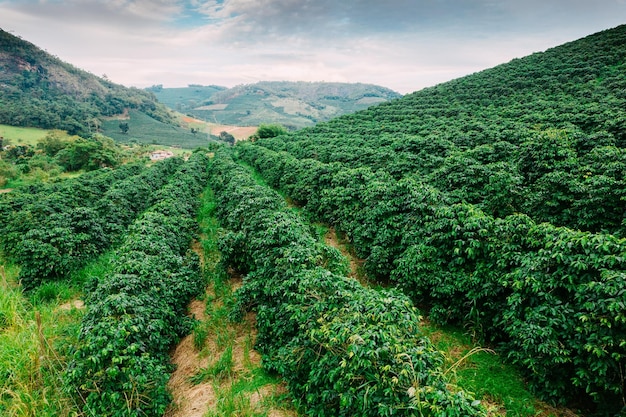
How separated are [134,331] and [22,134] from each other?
3968 inches

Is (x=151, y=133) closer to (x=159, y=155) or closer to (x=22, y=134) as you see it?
(x=22, y=134)

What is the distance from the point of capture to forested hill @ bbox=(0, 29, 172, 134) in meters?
102

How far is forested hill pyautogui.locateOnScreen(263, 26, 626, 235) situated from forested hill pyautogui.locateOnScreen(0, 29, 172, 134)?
9785 centimetres

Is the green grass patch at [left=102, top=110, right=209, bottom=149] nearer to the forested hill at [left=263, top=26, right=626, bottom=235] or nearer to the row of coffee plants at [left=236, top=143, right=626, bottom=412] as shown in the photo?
the forested hill at [left=263, top=26, right=626, bottom=235]

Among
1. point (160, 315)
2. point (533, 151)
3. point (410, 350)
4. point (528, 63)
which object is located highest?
point (528, 63)

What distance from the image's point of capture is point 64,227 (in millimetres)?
13445

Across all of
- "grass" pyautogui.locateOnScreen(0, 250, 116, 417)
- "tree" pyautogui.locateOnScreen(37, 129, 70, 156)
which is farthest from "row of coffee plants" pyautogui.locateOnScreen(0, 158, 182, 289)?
"tree" pyautogui.locateOnScreen(37, 129, 70, 156)

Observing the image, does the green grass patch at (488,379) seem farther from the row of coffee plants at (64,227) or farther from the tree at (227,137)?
the tree at (227,137)

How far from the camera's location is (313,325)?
580 cm

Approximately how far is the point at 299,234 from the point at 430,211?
441 cm

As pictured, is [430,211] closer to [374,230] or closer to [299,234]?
[374,230]

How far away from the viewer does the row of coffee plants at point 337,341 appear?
4.10 metres

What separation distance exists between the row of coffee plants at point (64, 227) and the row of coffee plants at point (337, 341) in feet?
28.9

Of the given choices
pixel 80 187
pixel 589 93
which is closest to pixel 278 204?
pixel 80 187
